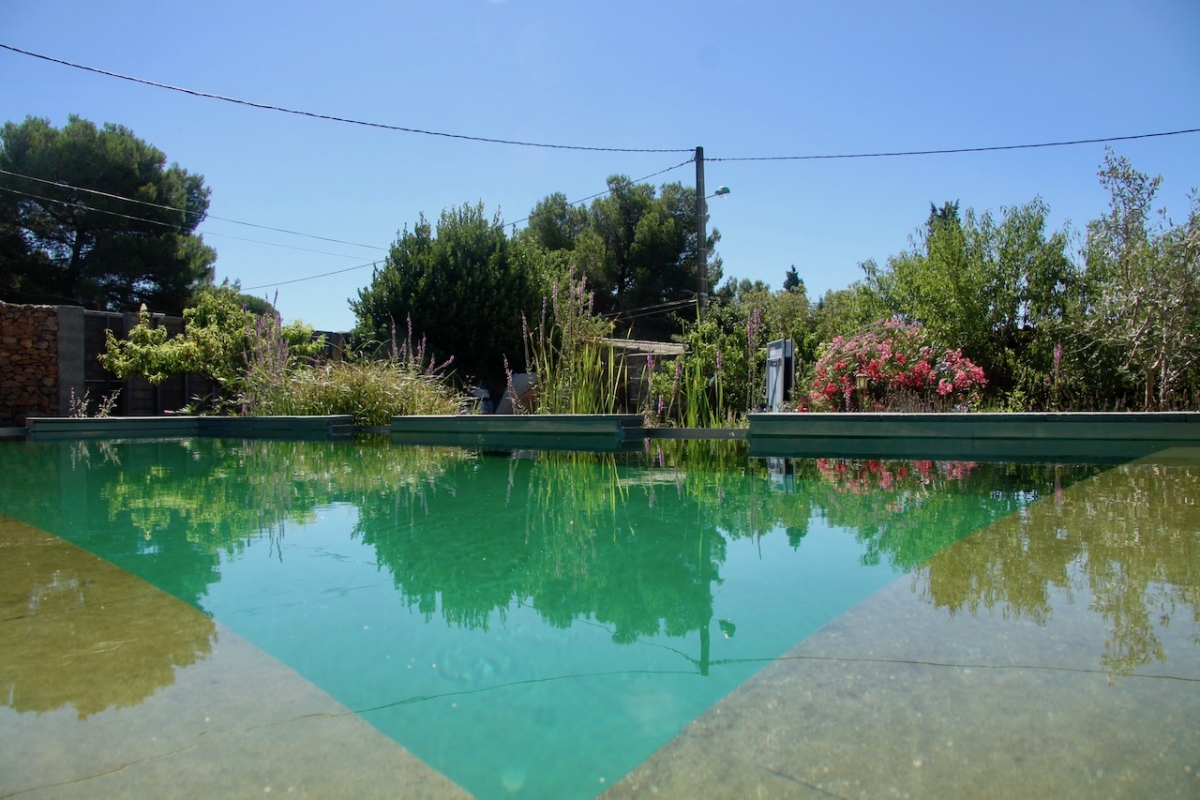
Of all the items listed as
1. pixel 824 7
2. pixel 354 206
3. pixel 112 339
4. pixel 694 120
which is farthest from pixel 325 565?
pixel 354 206

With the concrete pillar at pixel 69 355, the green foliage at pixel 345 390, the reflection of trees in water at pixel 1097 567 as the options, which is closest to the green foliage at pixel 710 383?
the green foliage at pixel 345 390

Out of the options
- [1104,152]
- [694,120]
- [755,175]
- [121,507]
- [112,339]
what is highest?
[694,120]

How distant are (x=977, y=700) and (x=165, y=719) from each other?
1.29m

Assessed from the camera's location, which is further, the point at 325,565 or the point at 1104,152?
the point at 1104,152

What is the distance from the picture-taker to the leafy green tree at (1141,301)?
245 inches

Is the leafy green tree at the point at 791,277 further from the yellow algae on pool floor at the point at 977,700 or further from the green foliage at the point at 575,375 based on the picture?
the yellow algae on pool floor at the point at 977,700

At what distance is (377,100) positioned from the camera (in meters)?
11.5

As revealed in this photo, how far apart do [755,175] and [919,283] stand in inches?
227

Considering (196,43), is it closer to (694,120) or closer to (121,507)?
(694,120)

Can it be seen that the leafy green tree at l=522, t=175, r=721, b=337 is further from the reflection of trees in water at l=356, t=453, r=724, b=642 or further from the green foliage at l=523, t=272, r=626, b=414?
the reflection of trees in water at l=356, t=453, r=724, b=642

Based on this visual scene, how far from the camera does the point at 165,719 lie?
3.98 feet

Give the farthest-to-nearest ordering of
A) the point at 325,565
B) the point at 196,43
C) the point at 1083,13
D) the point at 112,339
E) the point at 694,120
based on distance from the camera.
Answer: the point at 694,120, the point at 112,339, the point at 196,43, the point at 1083,13, the point at 325,565

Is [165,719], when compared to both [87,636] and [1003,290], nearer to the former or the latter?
[87,636]

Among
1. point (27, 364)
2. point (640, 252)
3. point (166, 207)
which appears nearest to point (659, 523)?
point (27, 364)
